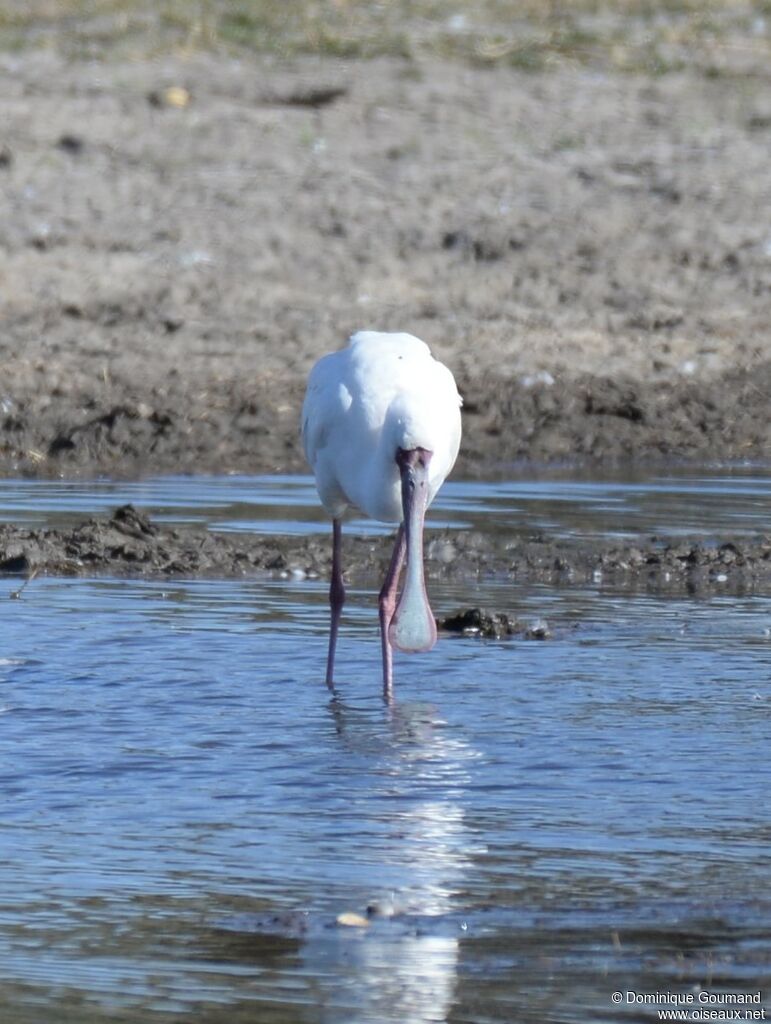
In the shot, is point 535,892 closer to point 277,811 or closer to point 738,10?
point 277,811

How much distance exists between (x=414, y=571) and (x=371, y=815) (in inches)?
75.5

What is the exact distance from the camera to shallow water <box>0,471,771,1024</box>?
16.2ft

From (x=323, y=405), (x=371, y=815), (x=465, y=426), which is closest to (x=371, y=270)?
(x=465, y=426)

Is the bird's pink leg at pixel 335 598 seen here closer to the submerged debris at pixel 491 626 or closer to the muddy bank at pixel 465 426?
the submerged debris at pixel 491 626

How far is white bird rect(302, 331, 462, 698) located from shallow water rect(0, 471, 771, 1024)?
0.86 feet

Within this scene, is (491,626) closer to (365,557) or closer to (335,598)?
(335,598)

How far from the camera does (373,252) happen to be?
53.4ft

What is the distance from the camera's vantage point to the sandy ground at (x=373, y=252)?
13.9 m

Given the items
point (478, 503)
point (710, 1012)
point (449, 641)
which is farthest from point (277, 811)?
point (478, 503)

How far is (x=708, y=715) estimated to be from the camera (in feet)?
24.4

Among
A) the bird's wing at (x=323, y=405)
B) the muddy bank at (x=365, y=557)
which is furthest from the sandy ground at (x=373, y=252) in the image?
the bird's wing at (x=323, y=405)

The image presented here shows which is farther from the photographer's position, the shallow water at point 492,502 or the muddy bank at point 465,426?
the muddy bank at point 465,426

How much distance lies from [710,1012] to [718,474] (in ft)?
28.6

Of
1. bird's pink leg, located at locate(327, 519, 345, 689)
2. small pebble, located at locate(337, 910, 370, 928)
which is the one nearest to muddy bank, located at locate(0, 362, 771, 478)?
bird's pink leg, located at locate(327, 519, 345, 689)
